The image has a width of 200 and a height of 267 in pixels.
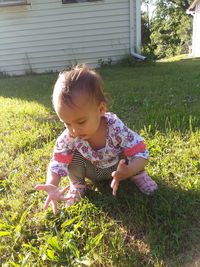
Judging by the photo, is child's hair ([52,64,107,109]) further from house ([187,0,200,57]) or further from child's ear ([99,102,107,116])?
house ([187,0,200,57])

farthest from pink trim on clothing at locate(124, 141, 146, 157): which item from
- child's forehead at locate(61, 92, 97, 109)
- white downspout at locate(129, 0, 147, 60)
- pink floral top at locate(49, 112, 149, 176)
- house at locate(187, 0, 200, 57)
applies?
house at locate(187, 0, 200, 57)

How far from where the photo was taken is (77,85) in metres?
1.82

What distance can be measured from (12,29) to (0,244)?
7.89 meters

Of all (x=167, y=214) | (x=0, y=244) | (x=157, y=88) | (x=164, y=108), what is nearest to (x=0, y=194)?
(x=0, y=244)

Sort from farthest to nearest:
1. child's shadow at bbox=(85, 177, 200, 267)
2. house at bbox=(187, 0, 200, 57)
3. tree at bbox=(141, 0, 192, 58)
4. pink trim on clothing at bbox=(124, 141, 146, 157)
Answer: tree at bbox=(141, 0, 192, 58) < house at bbox=(187, 0, 200, 57) < pink trim on clothing at bbox=(124, 141, 146, 157) < child's shadow at bbox=(85, 177, 200, 267)

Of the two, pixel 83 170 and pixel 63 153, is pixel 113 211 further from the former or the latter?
pixel 63 153

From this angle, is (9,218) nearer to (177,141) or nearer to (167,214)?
(167,214)

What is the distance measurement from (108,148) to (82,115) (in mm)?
388

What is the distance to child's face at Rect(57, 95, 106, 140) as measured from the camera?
182 centimetres

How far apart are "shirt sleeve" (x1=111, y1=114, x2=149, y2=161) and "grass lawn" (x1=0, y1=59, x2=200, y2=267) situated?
0.89ft

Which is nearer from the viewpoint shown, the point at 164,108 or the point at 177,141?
the point at 177,141

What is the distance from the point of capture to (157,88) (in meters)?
4.98

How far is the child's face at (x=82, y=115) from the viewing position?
1.82 metres

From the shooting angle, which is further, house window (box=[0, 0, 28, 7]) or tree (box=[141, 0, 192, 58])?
tree (box=[141, 0, 192, 58])
